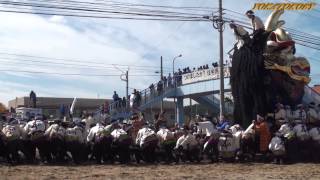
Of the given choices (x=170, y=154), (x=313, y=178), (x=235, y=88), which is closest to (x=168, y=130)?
(x=170, y=154)

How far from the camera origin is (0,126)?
21.5m

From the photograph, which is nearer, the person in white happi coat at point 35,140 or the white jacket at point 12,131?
the white jacket at point 12,131

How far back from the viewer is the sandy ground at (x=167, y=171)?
1688cm

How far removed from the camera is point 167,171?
18.5 metres

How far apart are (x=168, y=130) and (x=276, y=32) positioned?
8833 mm

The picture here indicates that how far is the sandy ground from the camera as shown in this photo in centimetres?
1688

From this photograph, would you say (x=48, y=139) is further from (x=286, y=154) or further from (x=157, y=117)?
(x=286, y=154)

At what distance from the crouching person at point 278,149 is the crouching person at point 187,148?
2782 millimetres

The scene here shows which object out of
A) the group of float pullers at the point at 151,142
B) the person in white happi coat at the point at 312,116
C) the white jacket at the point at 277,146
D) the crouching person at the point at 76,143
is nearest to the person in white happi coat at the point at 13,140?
the group of float pullers at the point at 151,142

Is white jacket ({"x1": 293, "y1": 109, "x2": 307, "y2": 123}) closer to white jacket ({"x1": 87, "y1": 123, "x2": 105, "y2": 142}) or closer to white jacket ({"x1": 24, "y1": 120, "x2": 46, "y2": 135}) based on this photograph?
white jacket ({"x1": 87, "y1": 123, "x2": 105, "y2": 142})

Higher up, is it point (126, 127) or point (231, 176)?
point (126, 127)

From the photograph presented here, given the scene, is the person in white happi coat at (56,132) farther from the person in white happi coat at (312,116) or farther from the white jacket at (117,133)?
the person in white happi coat at (312,116)

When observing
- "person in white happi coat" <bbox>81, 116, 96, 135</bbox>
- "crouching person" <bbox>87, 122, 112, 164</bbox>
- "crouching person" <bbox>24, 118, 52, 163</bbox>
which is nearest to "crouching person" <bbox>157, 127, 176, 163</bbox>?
"crouching person" <bbox>87, 122, 112, 164</bbox>

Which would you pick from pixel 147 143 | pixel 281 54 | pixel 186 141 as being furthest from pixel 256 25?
pixel 147 143
